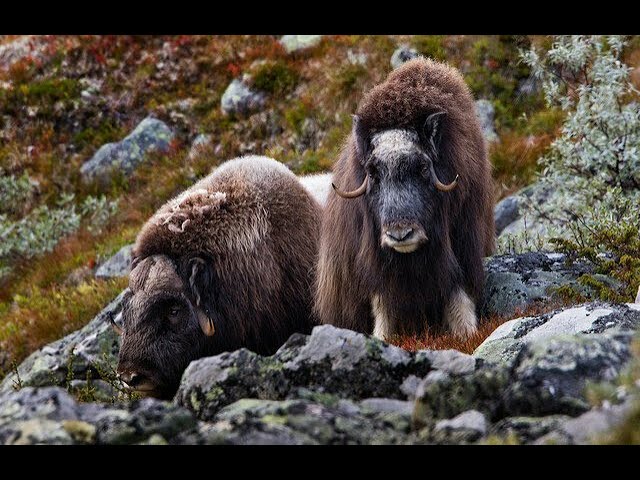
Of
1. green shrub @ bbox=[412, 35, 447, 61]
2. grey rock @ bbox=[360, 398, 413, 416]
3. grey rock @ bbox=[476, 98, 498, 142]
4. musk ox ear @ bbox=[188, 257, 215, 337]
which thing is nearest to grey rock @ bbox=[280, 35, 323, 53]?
green shrub @ bbox=[412, 35, 447, 61]

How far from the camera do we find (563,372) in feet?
10.3

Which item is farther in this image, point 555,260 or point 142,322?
point 555,260

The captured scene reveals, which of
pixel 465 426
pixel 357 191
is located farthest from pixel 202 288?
pixel 465 426

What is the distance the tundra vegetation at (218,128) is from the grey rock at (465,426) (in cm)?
464

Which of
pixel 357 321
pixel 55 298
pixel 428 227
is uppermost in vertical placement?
pixel 428 227

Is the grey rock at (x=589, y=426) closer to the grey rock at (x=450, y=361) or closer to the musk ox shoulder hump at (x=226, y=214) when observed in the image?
the grey rock at (x=450, y=361)

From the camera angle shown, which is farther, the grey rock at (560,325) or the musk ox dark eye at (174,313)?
Answer: the musk ox dark eye at (174,313)

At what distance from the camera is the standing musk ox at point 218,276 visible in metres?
6.84

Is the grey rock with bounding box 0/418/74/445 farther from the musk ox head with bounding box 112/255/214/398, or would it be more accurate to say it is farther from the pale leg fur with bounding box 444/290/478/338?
the pale leg fur with bounding box 444/290/478/338

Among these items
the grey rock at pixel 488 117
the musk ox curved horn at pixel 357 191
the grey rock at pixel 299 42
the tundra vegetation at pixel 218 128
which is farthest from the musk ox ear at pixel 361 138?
the grey rock at pixel 299 42

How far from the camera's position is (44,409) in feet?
10.3
